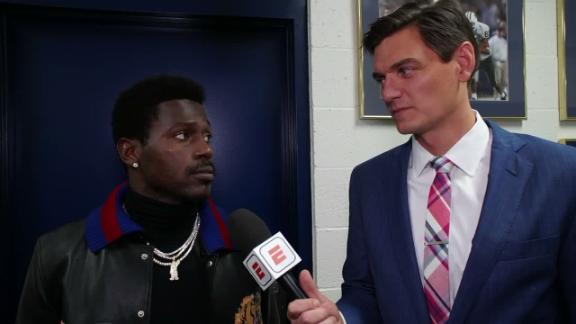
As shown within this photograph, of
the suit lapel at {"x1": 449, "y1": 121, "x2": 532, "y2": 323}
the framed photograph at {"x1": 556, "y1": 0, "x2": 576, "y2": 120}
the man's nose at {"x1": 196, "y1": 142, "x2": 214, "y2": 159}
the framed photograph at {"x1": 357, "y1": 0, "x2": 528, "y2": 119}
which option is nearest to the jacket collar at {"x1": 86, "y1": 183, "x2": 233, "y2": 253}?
the man's nose at {"x1": 196, "y1": 142, "x2": 214, "y2": 159}

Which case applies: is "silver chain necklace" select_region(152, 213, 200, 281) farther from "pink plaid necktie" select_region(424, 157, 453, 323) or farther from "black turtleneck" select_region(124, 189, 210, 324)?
"pink plaid necktie" select_region(424, 157, 453, 323)

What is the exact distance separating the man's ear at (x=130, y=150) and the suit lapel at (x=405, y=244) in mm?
728

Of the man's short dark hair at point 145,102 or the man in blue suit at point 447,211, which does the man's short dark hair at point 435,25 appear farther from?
the man's short dark hair at point 145,102

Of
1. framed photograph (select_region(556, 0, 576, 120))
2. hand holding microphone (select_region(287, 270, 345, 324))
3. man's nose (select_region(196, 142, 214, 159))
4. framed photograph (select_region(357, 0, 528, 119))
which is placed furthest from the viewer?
framed photograph (select_region(556, 0, 576, 120))

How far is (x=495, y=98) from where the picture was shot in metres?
2.05

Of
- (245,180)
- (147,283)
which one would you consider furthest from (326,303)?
(245,180)

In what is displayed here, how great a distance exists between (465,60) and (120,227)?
40.5 inches

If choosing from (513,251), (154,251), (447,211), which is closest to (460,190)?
(447,211)

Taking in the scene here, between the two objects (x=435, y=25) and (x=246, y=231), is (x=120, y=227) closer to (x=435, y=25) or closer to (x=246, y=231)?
(x=246, y=231)

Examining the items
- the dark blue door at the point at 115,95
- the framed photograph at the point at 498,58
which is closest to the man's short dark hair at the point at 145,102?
the dark blue door at the point at 115,95

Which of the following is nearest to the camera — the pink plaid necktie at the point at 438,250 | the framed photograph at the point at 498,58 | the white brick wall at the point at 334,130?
the pink plaid necktie at the point at 438,250

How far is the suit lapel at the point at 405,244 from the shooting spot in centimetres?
105

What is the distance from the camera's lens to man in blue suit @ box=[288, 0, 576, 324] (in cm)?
98

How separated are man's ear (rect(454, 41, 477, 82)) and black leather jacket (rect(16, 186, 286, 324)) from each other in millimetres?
830
